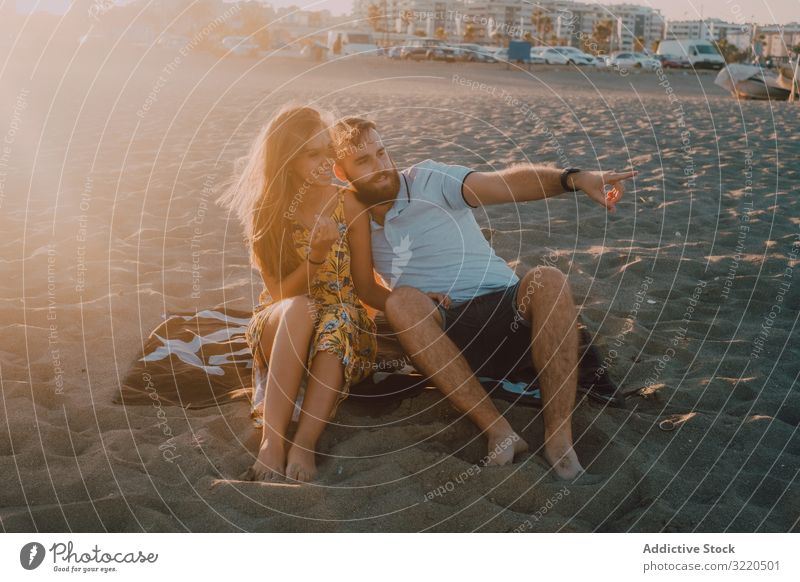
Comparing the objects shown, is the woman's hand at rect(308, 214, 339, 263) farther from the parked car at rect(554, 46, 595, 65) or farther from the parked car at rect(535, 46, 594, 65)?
the parked car at rect(554, 46, 595, 65)

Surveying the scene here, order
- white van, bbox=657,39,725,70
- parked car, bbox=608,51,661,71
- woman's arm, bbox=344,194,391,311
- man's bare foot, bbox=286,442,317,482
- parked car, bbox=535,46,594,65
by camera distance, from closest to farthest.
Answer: man's bare foot, bbox=286,442,317,482, woman's arm, bbox=344,194,391,311, parked car, bbox=535,46,594,65, parked car, bbox=608,51,661,71, white van, bbox=657,39,725,70

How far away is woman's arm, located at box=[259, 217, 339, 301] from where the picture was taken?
367 cm

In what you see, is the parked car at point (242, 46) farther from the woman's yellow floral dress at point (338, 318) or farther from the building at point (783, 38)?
the woman's yellow floral dress at point (338, 318)

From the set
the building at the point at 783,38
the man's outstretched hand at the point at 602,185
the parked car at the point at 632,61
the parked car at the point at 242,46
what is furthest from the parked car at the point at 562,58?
the man's outstretched hand at the point at 602,185

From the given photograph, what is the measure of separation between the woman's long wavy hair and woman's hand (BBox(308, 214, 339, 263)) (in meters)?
0.08

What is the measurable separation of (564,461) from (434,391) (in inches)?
31.2

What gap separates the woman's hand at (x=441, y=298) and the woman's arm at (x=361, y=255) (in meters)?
0.22

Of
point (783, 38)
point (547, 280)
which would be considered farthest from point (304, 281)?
point (783, 38)

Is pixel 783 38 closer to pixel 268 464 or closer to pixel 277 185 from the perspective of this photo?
pixel 277 185

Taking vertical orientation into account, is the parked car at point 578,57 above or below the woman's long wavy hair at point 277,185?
below

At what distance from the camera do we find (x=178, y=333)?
15.0 ft

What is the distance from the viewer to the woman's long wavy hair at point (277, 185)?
369cm
